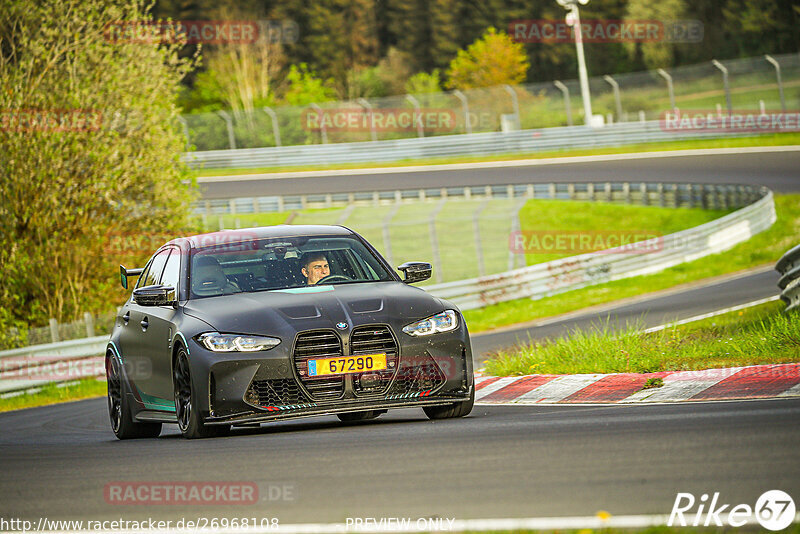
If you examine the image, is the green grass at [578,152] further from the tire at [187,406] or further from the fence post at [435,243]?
the tire at [187,406]

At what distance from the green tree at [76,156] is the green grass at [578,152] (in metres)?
15.5

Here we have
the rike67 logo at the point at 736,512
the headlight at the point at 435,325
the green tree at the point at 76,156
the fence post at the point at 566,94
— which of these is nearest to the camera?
the rike67 logo at the point at 736,512

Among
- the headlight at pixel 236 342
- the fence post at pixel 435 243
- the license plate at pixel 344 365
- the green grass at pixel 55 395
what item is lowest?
the green grass at pixel 55 395

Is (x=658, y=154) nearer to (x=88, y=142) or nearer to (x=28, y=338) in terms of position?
(x=88, y=142)

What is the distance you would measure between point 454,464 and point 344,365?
225 cm

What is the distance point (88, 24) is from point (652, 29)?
243 ft

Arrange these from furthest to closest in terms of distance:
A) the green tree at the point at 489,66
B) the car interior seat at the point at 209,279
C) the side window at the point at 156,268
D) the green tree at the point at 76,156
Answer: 1. the green tree at the point at 489,66
2. the green tree at the point at 76,156
3. the side window at the point at 156,268
4. the car interior seat at the point at 209,279

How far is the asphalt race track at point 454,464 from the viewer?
555 cm

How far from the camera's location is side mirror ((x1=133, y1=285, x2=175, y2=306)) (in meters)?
9.64

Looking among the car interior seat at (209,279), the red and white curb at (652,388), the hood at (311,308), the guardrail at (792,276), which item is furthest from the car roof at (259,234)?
the guardrail at (792,276)

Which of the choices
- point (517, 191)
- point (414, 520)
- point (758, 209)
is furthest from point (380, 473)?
point (517, 191)

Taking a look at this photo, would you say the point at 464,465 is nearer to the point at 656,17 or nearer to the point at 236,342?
the point at 236,342

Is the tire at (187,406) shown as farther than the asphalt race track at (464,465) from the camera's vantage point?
Yes

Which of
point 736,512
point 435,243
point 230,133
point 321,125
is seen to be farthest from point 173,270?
point 321,125
